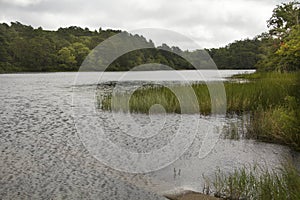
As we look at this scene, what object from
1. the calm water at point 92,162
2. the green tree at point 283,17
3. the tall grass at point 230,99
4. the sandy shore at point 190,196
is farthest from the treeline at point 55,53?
the sandy shore at point 190,196

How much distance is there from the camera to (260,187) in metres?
4.84

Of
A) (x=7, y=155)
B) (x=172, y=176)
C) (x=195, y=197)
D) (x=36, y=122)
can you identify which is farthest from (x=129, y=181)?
(x=36, y=122)

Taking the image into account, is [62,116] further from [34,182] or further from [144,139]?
[34,182]

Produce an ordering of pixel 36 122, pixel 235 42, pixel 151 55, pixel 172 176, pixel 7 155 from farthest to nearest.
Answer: pixel 235 42
pixel 151 55
pixel 36 122
pixel 7 155
pixel 172 176

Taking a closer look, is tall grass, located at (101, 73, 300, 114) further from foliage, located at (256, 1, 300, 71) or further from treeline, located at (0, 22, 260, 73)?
treeline, located at (0, 22, 260, 73)

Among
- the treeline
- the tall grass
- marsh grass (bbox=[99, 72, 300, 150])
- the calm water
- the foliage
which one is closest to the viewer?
the calm water

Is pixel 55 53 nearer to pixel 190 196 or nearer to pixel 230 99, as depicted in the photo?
pixel 230 99

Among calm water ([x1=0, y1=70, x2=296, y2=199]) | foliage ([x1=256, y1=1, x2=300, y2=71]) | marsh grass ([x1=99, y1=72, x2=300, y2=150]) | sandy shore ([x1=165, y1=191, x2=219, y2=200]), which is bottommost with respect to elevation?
sandy shore ([x1=165, y1=191, x2=219, y2=200])

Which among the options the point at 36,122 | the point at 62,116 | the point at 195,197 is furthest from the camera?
the point at 62,116

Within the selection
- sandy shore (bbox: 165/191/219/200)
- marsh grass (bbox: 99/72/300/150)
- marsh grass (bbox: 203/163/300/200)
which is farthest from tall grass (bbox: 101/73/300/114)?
sandy shore (bbox: 165/191/219/200)

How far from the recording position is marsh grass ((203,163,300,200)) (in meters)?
4.27

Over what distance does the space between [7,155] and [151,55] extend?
395 inches

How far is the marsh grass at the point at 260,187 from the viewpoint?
14.0 ft

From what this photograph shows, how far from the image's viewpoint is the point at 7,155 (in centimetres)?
771
